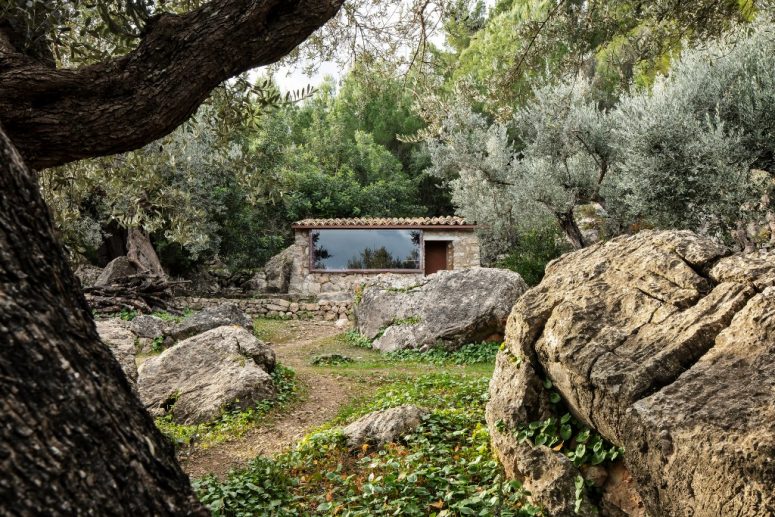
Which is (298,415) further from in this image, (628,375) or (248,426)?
(628,375)

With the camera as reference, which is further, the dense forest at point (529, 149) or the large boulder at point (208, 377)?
the large boulder at point (208, 377)

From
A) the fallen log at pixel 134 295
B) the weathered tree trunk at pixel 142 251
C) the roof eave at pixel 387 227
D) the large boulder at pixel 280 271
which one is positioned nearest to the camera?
the fallen log at pixel 134 295

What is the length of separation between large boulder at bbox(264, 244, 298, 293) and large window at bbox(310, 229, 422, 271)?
1228 mm

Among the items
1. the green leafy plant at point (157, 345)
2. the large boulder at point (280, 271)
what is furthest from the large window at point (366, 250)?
the green leafy plant at point (157, 345)

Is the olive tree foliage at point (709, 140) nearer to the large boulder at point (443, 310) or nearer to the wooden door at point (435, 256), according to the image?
the large boulder at point (443, 310)

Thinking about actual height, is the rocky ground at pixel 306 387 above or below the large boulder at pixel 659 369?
below

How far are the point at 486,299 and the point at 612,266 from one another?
9428 millimetres

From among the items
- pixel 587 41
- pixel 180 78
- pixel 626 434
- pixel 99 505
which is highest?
pixel 587 41

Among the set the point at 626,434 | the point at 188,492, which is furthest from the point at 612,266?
the point at 188,492

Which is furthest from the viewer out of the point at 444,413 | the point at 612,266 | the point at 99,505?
the point at 444,413

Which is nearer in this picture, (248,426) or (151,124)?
(151,124)

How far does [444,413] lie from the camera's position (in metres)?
6.84

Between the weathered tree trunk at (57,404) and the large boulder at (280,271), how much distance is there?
76.8 ft

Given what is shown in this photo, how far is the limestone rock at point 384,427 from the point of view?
630 centimetres
